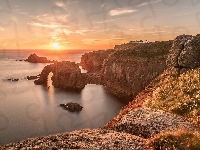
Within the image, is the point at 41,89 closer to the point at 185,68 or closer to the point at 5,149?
the point at 185,68

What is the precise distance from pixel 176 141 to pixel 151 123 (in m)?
6.18

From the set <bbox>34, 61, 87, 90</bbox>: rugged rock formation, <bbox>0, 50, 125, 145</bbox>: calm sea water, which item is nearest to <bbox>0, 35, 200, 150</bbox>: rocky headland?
<bbox>0, 50, 125, 145</bbox>: calm sea water

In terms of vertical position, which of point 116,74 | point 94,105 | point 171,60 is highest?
point 171,60

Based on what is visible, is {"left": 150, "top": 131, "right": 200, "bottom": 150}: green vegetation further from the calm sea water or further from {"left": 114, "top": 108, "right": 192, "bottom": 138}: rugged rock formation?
the calm sea water

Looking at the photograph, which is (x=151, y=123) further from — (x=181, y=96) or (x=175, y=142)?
(x=181, y=96)

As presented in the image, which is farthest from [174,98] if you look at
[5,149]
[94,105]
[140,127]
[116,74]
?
[116,74]

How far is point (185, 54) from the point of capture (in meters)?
37.7

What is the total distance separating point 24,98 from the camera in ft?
316

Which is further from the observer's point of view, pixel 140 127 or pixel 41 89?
pixel 41 89

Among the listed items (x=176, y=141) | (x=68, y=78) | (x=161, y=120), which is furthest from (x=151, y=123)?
(x=68, y=78)

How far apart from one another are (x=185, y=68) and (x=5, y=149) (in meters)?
32.0

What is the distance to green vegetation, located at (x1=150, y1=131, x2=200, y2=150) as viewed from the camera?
47.6ft

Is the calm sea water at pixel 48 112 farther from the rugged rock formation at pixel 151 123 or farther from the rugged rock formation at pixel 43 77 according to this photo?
the rugged rock formation at pixel 151 123

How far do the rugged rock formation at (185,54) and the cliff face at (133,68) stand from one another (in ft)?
190
